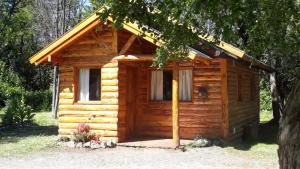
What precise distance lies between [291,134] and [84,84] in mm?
13248

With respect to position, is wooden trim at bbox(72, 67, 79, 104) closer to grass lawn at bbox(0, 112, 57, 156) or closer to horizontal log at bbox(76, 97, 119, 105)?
horizontal log at bbox(76, 97, 119, 105)

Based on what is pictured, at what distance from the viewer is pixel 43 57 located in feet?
51.8

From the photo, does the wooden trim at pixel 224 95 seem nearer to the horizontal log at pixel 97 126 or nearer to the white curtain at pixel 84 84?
the horizontal log at pixel 97 126

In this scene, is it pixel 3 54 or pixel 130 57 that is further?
pixel 3 54

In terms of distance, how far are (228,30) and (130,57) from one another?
9.49 meters

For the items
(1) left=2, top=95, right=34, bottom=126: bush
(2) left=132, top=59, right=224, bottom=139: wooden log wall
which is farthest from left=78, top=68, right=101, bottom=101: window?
(1) left=2, top=95, right=34, bottom=126: bush

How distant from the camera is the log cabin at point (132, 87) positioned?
14898mm

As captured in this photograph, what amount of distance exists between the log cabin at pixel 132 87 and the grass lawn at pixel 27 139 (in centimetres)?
105

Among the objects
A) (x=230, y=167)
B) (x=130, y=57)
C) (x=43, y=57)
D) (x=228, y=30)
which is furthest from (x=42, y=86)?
(x=228, y=30)

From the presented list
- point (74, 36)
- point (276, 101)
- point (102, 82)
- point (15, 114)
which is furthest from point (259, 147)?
point (15, 114)

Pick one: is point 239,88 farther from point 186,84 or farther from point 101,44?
point 101,44

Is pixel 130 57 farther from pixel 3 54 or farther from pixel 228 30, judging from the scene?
pixel 3 54

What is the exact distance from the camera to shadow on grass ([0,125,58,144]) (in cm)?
1679

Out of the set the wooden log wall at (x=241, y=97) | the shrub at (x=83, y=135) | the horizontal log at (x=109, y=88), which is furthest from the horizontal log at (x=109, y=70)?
the wooden log wall at (x=241, y=97)
